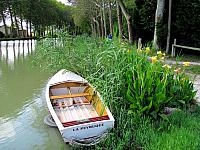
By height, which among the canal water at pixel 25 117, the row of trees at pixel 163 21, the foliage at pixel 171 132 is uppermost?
the row of trees at pixel 163 21

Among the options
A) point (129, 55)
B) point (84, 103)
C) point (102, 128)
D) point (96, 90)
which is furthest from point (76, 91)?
point (102, 128)

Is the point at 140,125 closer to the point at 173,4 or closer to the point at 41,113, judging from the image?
the point at 41,113

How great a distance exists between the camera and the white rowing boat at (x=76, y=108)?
5.10 metres

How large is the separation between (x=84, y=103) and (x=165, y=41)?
471 inches

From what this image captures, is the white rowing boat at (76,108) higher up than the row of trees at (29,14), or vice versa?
the row of trees at (29,14)

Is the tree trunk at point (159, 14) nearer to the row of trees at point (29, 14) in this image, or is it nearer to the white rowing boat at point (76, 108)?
the white rowing boat at point (76, 108)

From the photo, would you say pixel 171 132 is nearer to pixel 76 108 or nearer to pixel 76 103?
pixel 76 108

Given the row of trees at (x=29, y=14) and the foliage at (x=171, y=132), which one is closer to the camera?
the foliage at (x=171, y=132)

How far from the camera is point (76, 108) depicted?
6.41 meters

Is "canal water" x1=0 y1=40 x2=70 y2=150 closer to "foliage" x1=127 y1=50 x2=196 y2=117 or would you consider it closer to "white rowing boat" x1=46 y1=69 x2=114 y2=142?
"white rowing boat" x1=46 y1=69 x2=114 y2=142

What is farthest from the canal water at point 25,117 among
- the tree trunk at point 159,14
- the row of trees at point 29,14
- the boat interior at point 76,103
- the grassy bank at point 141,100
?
the row of trees at point 29,14

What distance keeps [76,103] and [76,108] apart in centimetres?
27

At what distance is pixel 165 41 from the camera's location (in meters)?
17.5

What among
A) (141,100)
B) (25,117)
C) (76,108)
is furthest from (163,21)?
(141,100)
